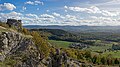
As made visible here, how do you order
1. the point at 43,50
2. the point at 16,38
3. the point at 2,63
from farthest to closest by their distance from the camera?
the point at 43,50, the point at 16,38, the point at 2,63

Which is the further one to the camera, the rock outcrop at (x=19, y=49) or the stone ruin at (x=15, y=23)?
the stone ruin at (x=15, y=23)

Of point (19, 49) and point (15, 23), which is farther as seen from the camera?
point (15, 23)

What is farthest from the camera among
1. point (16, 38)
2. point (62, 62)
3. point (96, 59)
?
point (96, 59)

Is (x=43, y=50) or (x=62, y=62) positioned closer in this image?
(x=43, y=50)

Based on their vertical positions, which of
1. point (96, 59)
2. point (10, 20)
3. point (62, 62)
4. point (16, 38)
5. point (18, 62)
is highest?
point (10, 20)

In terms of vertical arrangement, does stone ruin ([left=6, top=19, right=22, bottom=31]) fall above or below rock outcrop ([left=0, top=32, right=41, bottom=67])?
above

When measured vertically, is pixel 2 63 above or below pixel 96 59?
above

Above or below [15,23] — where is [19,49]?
below

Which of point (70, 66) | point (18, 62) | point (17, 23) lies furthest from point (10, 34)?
point (70, 66)

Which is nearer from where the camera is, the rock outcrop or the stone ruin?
the rock outcrop

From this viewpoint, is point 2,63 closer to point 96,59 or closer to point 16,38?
point 16,38

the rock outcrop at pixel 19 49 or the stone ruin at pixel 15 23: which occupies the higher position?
the stone ruin at pixel 15 23
